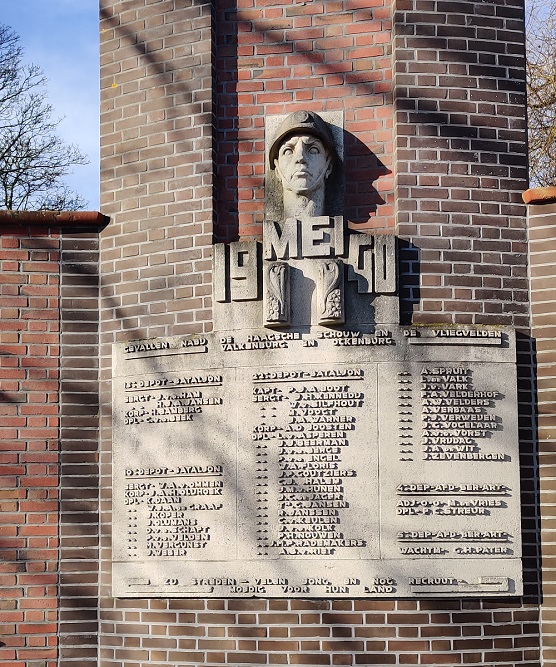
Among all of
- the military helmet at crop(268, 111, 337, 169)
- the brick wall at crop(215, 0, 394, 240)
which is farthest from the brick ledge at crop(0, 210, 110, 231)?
the military helmet at crop(268, 111, 337, 169)

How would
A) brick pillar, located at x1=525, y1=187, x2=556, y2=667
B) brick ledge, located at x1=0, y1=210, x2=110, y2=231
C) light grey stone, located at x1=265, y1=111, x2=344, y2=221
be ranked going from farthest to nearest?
brick ledge, located at x1=0, y1=210, x2=110, y2=231
light grey stone, located at x1=265, y1=111, x2=344, y2=221
brick pillar, located at x1=525, y1=187, x2=556, y2=667

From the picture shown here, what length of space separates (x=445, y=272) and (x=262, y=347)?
4.16 ft

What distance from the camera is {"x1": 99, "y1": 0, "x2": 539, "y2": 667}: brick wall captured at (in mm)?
6621

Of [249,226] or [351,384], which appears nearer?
[351,384]

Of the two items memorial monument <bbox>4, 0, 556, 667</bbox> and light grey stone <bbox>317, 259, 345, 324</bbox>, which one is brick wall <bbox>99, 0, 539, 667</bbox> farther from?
light grey stone <bbox>317, 259, 345, 324</bbox>

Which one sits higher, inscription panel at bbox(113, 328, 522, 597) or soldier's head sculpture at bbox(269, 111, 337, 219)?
soldier's head sculpture at bbox(269, 111, 337, 219)

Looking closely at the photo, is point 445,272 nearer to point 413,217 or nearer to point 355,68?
point 413,217

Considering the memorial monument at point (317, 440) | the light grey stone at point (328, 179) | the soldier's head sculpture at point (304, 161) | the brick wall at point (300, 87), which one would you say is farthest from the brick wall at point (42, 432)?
the soldier's head sculpture at point (304, 161)

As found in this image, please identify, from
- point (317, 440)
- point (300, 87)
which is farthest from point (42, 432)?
point (300, 87)

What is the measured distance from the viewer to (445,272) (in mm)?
6934

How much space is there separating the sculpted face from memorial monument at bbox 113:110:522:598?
10 mm

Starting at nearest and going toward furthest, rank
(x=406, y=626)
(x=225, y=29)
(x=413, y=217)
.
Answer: (x=406, y=626) < (x=413, y=217) < (x=225, y=29)

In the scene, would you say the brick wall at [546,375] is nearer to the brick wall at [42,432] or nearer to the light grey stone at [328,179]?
the light grey stone at [328,179]

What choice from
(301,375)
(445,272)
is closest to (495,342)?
(445,272)
